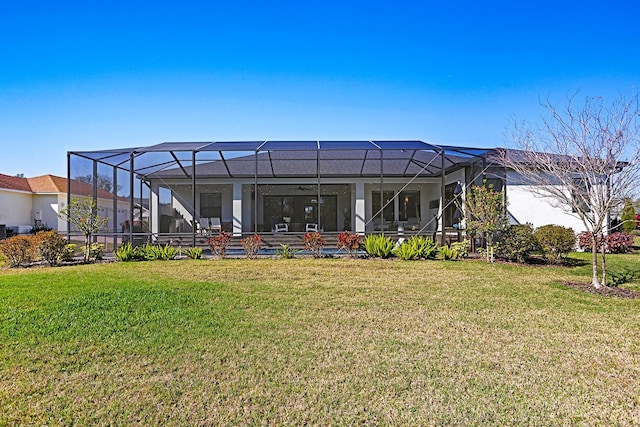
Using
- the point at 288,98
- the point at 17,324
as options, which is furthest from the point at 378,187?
the point at 17,324

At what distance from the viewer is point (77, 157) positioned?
1290 cm

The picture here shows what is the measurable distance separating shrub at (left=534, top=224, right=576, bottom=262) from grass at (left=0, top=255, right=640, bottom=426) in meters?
3.52

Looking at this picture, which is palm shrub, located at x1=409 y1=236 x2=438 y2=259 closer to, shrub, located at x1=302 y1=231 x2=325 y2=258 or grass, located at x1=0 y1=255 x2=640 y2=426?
shrub, located at x1=302 y1=231 x2=325 y2=258

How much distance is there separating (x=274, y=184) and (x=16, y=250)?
395 inches

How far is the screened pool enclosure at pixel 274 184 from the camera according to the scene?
13.2 meters

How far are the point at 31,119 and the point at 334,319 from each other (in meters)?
16.9

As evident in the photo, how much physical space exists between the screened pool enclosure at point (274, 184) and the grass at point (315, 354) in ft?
18.6

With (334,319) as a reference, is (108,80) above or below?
above

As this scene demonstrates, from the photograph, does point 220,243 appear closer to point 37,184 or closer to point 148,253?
point 148,253

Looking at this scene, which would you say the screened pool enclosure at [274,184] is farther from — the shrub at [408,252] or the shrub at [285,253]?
the shrub at [408,252]

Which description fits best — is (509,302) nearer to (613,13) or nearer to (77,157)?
(613,13)

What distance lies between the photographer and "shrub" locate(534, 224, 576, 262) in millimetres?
10750

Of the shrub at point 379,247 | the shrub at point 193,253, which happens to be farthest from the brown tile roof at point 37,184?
the shrub at point 379,247

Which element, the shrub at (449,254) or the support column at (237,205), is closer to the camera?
the shrub at (449,254)
